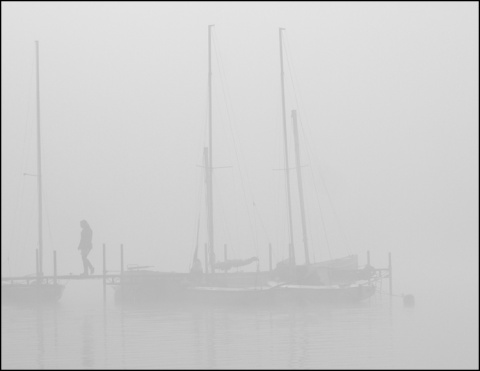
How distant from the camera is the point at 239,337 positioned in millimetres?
39562

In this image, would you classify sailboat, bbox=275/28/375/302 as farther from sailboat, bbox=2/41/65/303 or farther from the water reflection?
sailboat, bbox=2/41/65/303

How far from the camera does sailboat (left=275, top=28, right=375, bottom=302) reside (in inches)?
1944

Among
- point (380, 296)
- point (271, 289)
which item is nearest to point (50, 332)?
point (271, 289)

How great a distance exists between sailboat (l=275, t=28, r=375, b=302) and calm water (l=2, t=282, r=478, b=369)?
0.86 m

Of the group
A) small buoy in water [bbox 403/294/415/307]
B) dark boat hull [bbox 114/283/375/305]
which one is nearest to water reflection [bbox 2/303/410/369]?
dark boat hull [bbox 114/283/375/305]

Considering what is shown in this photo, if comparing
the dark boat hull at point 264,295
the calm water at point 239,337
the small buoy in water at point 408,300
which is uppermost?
the dark boat hull at point 264,295

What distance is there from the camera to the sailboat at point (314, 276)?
49378mm

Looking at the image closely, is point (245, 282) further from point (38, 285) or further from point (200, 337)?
point (200, 337)

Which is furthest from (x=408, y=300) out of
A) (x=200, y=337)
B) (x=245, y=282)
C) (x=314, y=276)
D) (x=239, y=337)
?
(x=200, y=337)

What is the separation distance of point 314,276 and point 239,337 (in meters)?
11.8

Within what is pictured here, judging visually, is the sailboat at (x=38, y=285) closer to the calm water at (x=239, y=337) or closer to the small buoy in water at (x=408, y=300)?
the calm water at (x=239, y=337)

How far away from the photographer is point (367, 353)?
3519 centimetres

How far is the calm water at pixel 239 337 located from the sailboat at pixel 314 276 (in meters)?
0.86

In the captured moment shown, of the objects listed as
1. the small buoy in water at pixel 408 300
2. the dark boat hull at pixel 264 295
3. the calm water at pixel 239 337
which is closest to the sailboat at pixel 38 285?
the calm water at pixel 239 337
